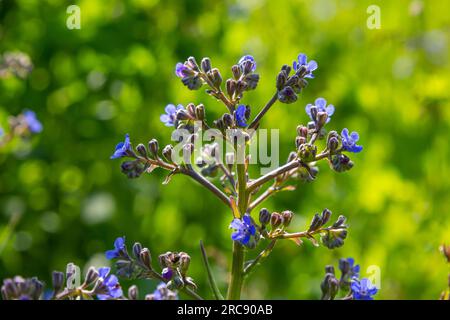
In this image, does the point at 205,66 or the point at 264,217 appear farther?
the point at 205,66

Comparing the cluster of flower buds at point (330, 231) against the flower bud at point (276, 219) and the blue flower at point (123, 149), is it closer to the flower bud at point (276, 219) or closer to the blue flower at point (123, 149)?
the flower bud at point (276, 219)

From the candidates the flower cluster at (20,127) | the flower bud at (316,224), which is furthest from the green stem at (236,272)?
the flower cluster at (20,127)

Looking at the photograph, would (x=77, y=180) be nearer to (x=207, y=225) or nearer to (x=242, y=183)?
(x=207, y=225)

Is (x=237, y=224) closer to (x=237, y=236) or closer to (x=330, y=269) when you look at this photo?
(x=237, y=236)

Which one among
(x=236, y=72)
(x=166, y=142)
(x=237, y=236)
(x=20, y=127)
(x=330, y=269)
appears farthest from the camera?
(x=166, y=142)

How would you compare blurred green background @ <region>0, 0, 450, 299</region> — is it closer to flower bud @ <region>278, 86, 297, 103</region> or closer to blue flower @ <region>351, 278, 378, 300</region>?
blue flower @ <region>351, 278, 378, 300</region>

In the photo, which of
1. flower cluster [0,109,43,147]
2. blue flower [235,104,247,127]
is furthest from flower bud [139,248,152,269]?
flower cluster [0,109,43,147]

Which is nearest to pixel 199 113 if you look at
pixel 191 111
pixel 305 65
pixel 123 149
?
pixel 191 111
